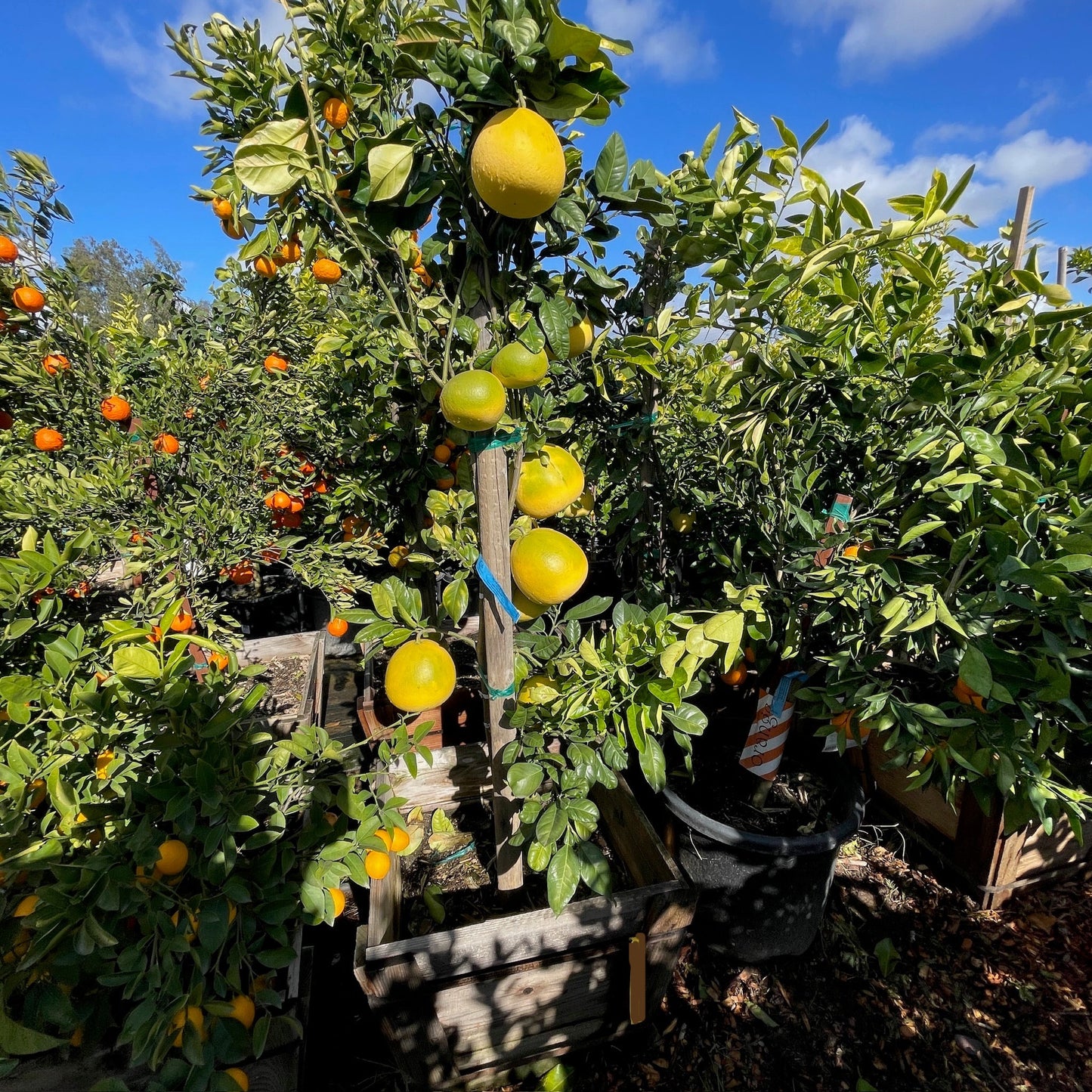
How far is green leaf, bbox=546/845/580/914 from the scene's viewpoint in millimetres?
1092

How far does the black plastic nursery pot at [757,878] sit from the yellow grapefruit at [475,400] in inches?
56.2

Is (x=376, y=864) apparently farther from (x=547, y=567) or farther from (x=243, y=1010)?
(x=547, y=567)

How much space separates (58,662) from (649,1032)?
1837 millimetres

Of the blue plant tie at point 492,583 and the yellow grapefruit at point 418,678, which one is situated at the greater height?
the blue plant tie at point 492,583

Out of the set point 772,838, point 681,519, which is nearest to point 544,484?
point 681,519

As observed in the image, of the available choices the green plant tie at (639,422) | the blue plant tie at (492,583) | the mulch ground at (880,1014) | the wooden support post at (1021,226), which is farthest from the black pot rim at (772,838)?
the wooden support post at (1021,226)

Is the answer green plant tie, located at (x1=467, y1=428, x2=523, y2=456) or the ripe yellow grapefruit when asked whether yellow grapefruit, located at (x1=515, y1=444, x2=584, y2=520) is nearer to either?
green plant tie, located at (x1=467, y1=428, x2=523, y2=456)

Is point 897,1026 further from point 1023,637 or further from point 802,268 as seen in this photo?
point 802,268

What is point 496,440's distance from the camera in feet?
3.56

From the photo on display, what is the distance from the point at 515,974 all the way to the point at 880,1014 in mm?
1206

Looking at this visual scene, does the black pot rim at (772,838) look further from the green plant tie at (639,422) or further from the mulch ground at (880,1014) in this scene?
the green plant tie at (639,422)

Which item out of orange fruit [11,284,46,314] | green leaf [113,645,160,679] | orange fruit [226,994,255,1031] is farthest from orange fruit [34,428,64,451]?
orange fruit [226,994,255,1031]

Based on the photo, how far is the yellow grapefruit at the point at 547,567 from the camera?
1.09 m

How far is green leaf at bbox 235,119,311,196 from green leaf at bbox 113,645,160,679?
0.83m
